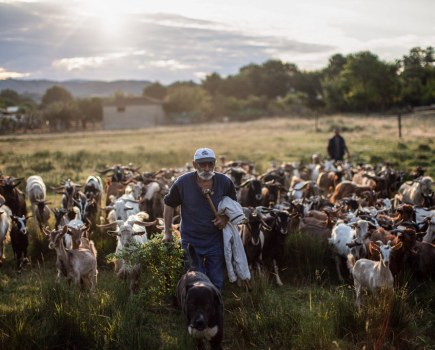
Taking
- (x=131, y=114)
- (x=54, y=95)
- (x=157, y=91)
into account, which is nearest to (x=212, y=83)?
(x=157, y=91)

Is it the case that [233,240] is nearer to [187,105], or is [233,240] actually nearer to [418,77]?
[418,77]

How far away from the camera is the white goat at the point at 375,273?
7414 millimetres

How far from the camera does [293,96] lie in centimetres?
8225

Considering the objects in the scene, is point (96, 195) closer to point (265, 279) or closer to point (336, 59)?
point (265, 279)

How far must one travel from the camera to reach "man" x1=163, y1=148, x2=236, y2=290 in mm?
6699

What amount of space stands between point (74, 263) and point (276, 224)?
3.82 meters

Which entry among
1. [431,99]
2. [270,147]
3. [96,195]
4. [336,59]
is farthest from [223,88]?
[96,195]

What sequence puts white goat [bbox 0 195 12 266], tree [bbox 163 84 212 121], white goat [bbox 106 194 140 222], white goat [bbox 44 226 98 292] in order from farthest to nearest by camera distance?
tree [bbox 163 84 212 121] < white goat [bbox 106 194 140 222] < white goat [bbox 0 195 12 266] < white goat [bbox 44 226 98 292]

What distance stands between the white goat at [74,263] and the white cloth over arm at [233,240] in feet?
9.25

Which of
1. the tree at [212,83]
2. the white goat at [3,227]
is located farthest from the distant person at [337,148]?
the tree at [212,83]

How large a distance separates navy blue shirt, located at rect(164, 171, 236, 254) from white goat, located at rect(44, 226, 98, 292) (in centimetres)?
252

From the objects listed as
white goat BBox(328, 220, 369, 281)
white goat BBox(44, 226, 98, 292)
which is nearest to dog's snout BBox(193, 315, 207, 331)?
white goat BBox(44, 226, 98, 292)

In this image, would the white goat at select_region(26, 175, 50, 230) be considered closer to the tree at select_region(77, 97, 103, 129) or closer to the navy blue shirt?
the navy blue shirt

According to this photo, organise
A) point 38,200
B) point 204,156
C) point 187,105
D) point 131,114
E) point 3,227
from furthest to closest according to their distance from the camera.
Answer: point 187,105 < point 131,114 < point 38,200 < point 3,227 < point 204,156
